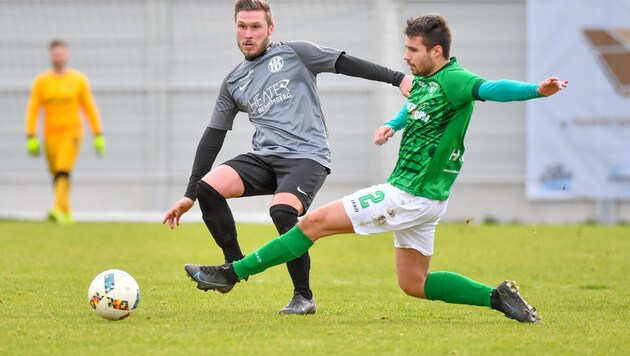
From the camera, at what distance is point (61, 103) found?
16.8 m

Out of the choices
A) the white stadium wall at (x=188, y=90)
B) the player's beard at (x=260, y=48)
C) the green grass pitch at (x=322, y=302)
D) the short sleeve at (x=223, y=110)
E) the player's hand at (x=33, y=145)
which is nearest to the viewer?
the green grass pitch at (x=322, y=302)

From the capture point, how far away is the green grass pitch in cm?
576

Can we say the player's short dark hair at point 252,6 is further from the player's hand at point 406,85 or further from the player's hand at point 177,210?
the player's hand at point 177,210

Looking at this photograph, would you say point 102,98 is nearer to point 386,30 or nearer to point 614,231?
point 386,30

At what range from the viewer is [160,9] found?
19.2 meters

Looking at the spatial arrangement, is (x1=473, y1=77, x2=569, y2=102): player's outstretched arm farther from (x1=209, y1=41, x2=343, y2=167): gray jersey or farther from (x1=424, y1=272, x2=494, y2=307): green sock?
(x1=209, y1=41, x2=343, y2=167): gray jersey

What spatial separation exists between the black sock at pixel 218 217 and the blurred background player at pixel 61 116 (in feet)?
32.4

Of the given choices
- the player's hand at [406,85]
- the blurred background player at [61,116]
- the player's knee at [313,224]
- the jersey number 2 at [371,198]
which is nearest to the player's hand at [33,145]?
the blurred background player at [61,116]

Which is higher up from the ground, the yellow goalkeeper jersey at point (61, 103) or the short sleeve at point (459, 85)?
the short sleeve at point (459, 85)

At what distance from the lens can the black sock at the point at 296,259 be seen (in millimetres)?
6910

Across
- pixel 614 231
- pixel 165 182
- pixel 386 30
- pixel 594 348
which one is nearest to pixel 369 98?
pixel 386 30

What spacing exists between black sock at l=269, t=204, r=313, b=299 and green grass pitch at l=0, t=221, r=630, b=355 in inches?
9.6

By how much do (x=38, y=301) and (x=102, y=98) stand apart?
1211 cm

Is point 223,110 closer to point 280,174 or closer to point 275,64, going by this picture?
point 275,64
